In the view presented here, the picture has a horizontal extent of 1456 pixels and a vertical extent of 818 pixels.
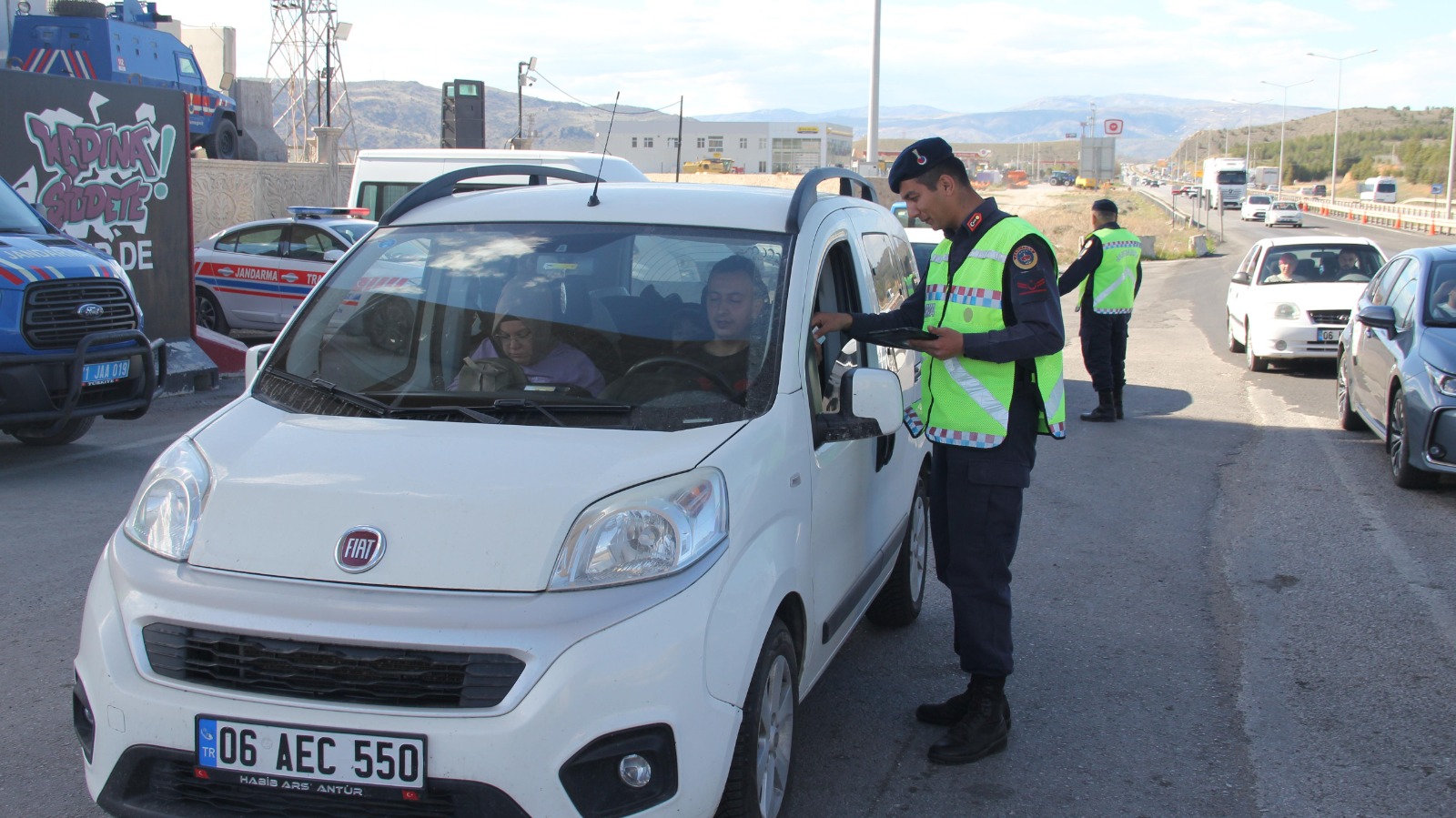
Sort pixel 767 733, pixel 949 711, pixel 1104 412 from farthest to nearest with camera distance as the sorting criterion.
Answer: pixel 1104 412
pixel 949 711
pixel 767 733

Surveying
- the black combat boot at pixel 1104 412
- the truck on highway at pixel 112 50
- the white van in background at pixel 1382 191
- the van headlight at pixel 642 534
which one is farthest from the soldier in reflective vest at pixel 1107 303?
the white van in background at pixel 1382 191

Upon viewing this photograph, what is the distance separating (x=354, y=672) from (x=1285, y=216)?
64150 mm

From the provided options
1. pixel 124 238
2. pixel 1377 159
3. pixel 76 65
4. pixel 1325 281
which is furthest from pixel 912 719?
pixel 1377 159

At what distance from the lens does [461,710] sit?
263cm

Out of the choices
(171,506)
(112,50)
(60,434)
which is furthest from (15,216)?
(112,50)

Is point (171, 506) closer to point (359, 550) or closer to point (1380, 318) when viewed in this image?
point (359, 550)

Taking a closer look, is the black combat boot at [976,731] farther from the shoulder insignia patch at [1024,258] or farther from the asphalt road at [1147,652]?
the shoulder insignia patch at [1024,258]

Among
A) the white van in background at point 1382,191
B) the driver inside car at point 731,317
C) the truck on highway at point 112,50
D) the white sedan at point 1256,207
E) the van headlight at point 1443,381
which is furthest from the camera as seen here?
the white van in background at point 1382,191

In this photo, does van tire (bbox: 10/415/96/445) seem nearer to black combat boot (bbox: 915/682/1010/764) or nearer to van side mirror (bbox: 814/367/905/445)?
van side mirror (bbox: 814/367/905/445)

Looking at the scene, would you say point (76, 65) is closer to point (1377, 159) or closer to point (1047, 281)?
point (1047, 281)

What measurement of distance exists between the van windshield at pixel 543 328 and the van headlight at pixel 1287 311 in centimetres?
1114

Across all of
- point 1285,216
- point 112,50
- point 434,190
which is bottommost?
point 434,190

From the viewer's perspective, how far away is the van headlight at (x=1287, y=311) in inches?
524

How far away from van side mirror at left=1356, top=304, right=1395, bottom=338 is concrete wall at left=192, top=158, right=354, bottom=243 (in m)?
22.1
